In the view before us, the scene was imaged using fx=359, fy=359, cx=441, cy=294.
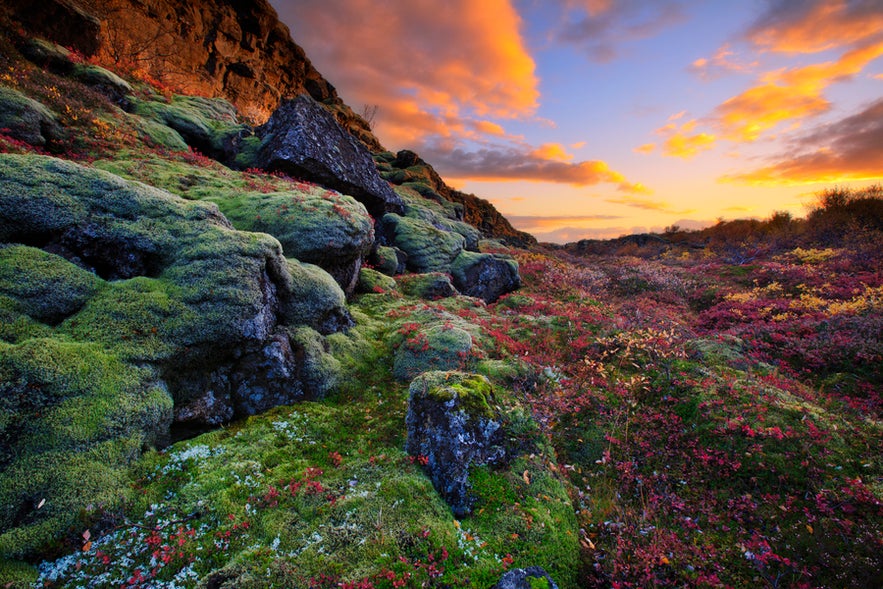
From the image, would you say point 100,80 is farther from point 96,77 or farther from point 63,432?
point 63,432

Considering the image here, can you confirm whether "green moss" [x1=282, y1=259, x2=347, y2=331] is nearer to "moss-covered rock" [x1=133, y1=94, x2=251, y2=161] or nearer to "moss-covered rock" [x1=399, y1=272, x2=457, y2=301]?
"moss-covered rock" [x1=399, y1=272, x2=457, y2=301]

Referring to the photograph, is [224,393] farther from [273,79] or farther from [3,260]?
[273,79]

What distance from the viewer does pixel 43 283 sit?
7742 millimetres

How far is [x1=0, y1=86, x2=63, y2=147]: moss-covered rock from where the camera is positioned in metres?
12.8

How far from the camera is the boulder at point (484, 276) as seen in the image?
2500 centimetres

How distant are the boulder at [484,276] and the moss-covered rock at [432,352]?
11980 mm

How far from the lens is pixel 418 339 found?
41.2 ft

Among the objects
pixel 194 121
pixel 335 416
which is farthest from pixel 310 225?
pixel 194 121

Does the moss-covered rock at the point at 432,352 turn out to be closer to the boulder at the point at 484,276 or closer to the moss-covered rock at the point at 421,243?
the boulder at the point at 484,276

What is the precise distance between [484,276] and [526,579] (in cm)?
2100

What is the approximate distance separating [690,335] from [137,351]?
20581 millimetres

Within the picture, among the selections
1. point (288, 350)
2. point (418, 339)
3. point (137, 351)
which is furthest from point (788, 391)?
point (137, 351)

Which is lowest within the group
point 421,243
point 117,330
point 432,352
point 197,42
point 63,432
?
point 63,432

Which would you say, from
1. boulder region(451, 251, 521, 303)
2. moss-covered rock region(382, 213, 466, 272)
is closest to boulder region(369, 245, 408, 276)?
moss-covered rock region(382, 213, 466, 272)
